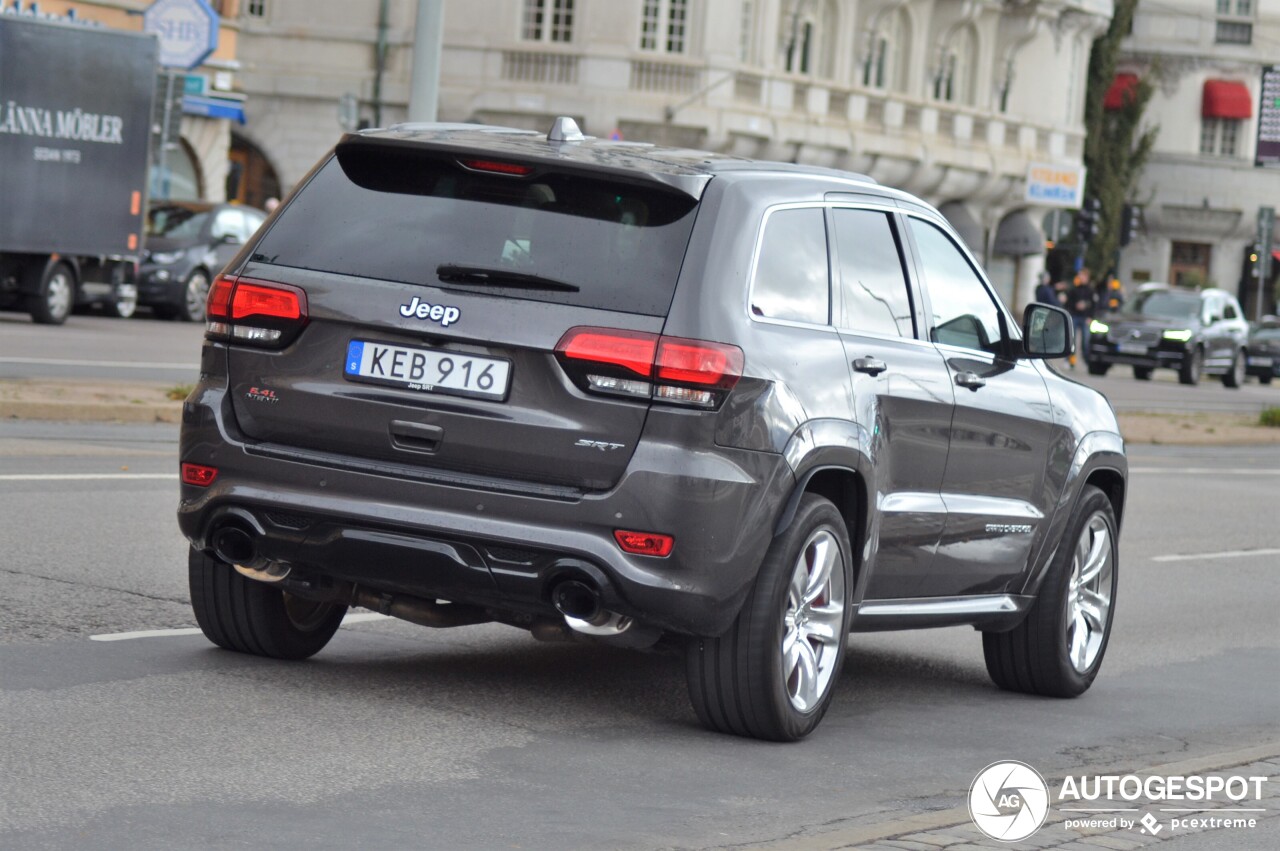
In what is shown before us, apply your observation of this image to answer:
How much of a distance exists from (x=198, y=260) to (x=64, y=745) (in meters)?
26.4

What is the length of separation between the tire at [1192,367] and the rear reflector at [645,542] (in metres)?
38.9

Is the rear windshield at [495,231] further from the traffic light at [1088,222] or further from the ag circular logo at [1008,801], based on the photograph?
the traffic light at [1088,222]

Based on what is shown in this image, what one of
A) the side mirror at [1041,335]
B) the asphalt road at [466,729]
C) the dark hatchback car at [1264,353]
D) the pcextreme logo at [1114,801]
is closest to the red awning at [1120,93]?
the dark hatchback car at [1264,353]

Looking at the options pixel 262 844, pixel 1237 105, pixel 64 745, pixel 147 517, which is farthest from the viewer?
pixel 1237 105

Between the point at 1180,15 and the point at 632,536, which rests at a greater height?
the point at 1180,15

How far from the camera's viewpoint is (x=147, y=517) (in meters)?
11.1

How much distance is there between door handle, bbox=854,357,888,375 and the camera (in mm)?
7020

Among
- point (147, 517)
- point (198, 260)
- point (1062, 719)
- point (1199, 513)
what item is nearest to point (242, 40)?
point (198, 260)

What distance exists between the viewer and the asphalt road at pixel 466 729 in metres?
5.43

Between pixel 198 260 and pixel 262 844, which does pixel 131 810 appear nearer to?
pixel 262 844

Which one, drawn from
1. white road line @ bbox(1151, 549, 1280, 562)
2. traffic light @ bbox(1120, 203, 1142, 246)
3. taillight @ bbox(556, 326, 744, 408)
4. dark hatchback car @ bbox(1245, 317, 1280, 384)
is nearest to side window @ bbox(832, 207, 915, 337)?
taillight @ bbox(556, 326, 744, 408)

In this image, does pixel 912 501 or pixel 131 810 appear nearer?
pixel 131 810

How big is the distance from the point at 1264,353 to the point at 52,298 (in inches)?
1222

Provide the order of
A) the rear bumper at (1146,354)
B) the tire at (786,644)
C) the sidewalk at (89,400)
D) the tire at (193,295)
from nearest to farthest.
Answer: the tire at (786,644) < the sidewalk at (89,400) < the tire at (193,295) < the rear bumper at (1146,354)
